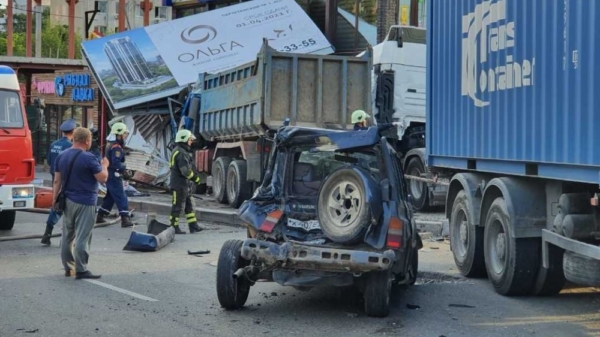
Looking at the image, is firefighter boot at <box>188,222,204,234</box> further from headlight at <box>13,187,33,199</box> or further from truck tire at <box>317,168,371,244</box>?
truck tire at <box>317,168,371,244</box>

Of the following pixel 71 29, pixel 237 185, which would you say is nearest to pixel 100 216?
pixel 237 185

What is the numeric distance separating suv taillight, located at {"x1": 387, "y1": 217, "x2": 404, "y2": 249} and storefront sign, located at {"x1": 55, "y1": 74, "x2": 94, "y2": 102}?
23308 mm

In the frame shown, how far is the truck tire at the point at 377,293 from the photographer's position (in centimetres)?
744

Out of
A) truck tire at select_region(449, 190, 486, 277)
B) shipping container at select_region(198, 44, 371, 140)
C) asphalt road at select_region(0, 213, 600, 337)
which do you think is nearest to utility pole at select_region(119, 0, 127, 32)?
shipping container at select_region(198, 44, 371, 140)

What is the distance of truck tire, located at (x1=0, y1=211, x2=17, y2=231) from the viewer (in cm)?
1382

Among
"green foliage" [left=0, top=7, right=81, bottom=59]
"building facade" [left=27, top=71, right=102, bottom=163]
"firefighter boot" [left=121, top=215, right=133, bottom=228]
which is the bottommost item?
"firefighter boot" [left=121, top=215, right=133, bottom=228]

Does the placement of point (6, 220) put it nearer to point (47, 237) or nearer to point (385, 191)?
point (47, 237)

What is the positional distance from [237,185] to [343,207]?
10.2 metres

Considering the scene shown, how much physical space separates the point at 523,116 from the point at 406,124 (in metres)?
9.15

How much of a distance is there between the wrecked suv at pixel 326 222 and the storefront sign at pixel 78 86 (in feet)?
72.7

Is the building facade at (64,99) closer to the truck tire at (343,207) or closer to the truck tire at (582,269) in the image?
the truck tire at (343,207)

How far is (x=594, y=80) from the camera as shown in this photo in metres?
6.86

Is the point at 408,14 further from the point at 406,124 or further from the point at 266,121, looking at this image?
the point at 266,121

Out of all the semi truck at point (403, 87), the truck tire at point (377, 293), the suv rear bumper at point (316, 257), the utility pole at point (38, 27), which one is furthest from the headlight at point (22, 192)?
the utility pole at point (38, 27)
